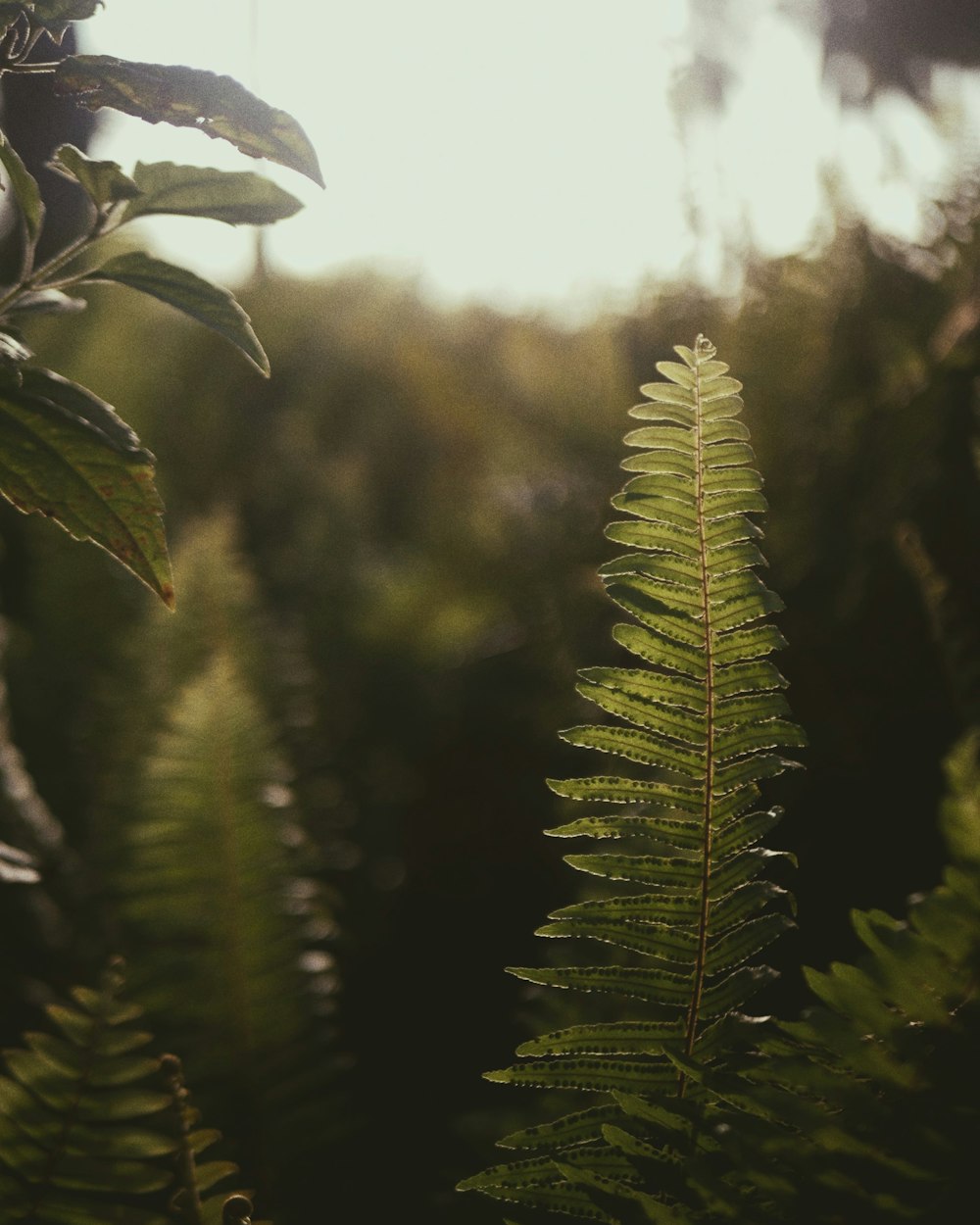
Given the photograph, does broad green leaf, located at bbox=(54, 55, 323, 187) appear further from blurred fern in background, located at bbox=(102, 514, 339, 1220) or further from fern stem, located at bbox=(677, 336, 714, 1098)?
blurred fern in background, located at bbox=(102, 514, 339, 1220)

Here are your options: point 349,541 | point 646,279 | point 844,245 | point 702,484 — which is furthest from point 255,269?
point 702,484

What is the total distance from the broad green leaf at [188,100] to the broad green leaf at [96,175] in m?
0.03

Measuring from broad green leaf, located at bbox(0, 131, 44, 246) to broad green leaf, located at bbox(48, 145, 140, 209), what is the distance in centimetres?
1

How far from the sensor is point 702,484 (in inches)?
19.0

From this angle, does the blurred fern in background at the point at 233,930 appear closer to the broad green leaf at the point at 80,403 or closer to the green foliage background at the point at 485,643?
the green foliage background at the point at 485,643

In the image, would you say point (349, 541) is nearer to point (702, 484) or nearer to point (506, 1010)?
point (506, 1010)

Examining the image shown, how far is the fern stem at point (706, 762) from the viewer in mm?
482

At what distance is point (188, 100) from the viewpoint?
467 millimetres

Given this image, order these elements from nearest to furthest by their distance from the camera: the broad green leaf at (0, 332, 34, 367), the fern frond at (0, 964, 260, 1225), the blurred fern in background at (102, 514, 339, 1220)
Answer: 1. the broad green leaf at (0, 332, 34, 367)
2. the fern frond at (0, 964, 260, 1225)
3. the blurred fern in background at (102, 514, 339, 1220)

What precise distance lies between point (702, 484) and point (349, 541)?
5.56ft

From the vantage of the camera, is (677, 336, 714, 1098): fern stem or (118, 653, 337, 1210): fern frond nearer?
(677, 336, 714, 1098): fern stem

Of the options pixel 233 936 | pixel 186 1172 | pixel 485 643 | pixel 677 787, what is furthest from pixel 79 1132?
pixel 485 643

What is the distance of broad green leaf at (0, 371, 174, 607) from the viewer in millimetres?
459

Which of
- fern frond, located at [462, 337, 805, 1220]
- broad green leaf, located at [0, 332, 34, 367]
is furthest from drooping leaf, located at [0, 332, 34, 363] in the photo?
fern frond, located at [462, 337, 805, 1220]
